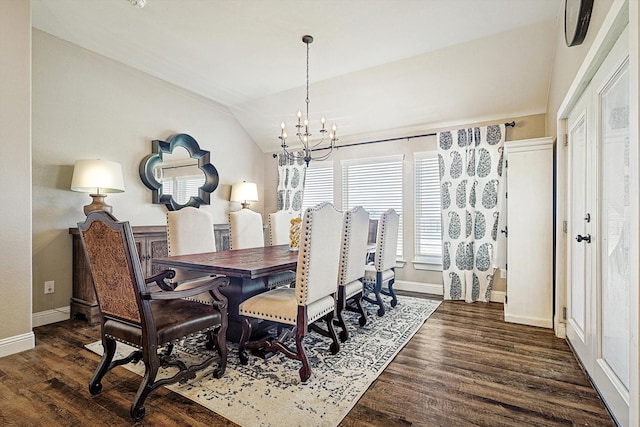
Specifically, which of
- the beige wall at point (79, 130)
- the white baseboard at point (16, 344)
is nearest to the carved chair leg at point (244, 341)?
the white baseboard at point (16, 344)

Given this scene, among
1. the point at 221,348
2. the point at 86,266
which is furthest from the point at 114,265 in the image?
the point at 86,266

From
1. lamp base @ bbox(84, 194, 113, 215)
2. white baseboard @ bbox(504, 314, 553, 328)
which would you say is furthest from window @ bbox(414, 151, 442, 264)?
lamp base @ bbox(84, 194, 113, 215)

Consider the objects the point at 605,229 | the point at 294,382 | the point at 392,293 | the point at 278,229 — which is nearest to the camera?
the point at 605,229

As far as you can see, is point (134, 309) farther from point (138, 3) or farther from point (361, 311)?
point (138, 3)

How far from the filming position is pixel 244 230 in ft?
11.9

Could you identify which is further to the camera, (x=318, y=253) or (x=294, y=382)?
(x=318, y=253)

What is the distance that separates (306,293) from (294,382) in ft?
1.86

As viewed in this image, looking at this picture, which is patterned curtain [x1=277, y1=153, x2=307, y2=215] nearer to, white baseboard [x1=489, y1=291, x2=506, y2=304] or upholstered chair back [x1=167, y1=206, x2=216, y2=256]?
upholstered chair back [x1=167, y1=206, x2=216, y2=256]

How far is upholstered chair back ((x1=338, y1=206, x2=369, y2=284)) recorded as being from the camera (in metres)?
2.67

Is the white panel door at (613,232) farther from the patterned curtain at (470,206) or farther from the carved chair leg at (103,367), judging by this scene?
the carved chair leg at (103,367)

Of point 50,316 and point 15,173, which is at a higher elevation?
point 15,173

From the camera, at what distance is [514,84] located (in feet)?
12.0

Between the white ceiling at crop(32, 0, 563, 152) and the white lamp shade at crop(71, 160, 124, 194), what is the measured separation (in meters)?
1.36

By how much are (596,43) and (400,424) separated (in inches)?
90.6
